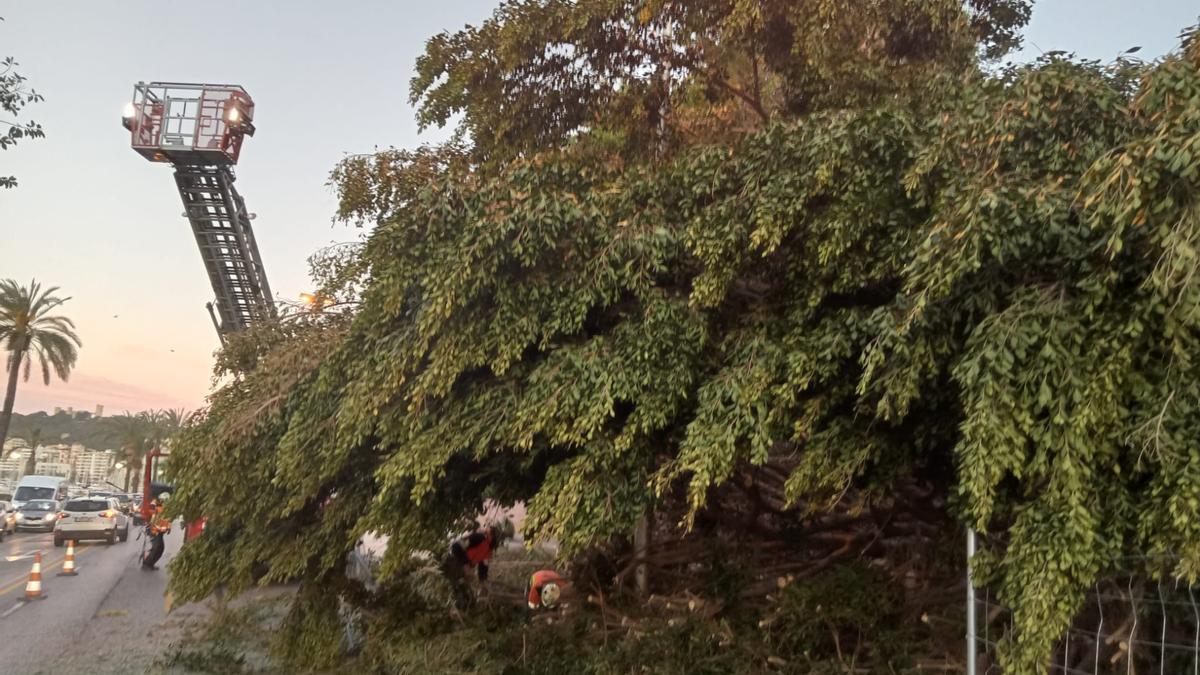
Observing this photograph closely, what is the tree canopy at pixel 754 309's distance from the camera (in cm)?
416

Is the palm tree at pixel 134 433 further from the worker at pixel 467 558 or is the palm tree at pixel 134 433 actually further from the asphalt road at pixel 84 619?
the worker at pixel 467 558

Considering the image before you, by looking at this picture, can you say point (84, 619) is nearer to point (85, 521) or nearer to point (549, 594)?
point (549, 594)

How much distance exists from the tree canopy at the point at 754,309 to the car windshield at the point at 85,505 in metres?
19.3

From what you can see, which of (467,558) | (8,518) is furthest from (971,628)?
(8,518)

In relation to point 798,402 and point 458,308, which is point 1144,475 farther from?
point 458,308

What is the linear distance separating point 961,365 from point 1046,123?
1.60 meters

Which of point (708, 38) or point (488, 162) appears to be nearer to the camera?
point (708, 38)

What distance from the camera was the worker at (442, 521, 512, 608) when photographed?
9.47 metres

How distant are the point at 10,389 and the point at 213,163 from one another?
23.9 metres

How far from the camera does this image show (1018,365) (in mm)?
4430

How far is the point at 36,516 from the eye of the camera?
2961 cm

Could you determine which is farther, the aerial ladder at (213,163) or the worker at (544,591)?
the aerial ladder at (213,163)

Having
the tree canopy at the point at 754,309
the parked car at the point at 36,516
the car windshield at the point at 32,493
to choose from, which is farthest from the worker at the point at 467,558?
the car windshield at the point at 32,493

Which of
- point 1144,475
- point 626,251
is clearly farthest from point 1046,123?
point 626,251
